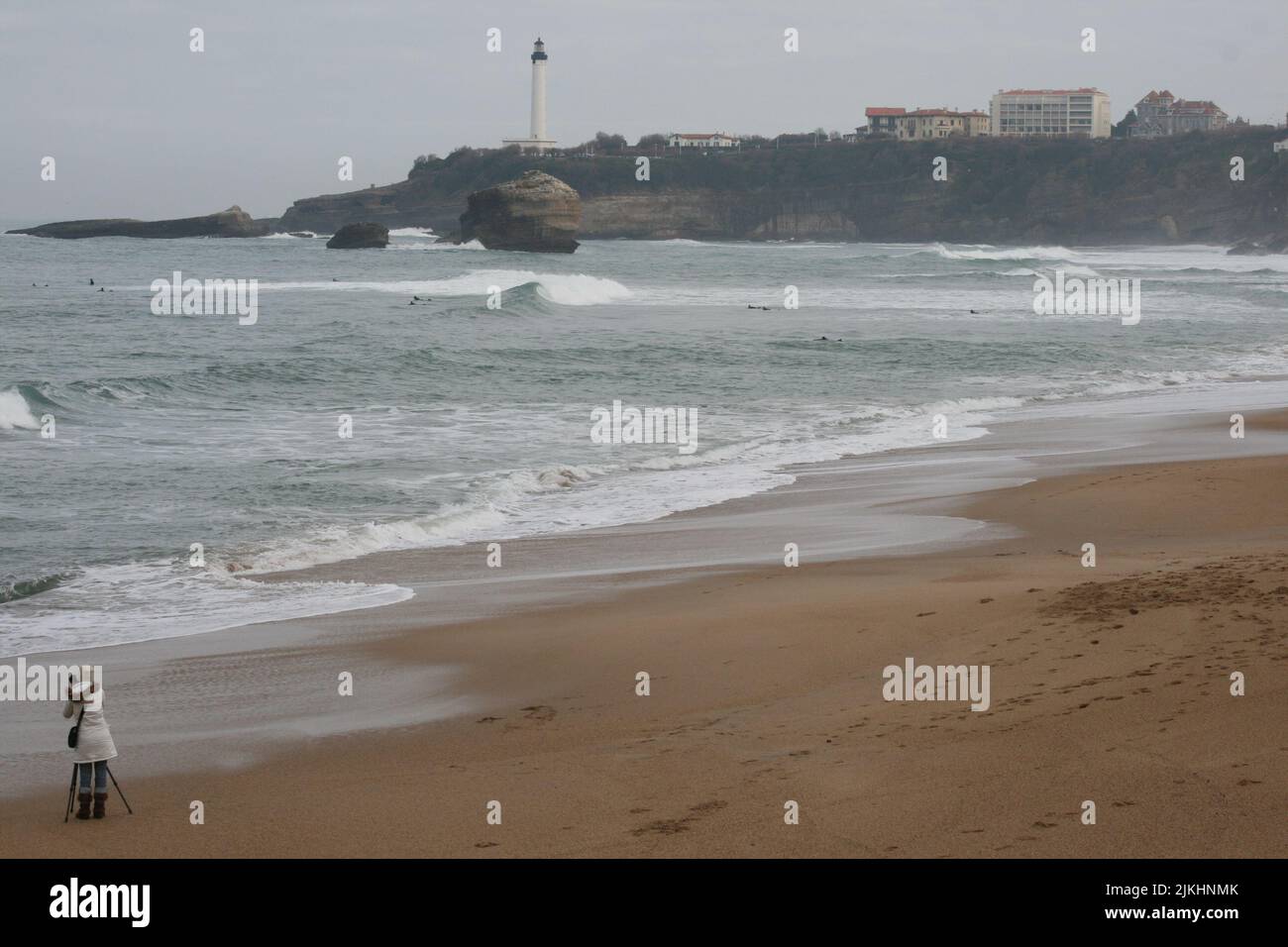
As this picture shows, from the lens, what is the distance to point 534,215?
97.8 m

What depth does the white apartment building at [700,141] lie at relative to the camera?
7308 inches

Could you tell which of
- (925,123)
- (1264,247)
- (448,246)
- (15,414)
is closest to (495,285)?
(15,414)

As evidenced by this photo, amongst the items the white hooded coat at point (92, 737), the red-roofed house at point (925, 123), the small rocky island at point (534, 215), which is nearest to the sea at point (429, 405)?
the white hooded coat at point (92, 737)

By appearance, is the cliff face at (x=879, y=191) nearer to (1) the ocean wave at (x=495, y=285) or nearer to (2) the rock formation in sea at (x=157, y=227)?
(2) the rock formation in sea at (x=157, y=227)

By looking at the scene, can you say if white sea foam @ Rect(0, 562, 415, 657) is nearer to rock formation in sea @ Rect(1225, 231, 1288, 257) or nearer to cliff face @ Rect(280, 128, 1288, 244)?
rock formation in sea @ Rect(1225, 231, 1288, 257)

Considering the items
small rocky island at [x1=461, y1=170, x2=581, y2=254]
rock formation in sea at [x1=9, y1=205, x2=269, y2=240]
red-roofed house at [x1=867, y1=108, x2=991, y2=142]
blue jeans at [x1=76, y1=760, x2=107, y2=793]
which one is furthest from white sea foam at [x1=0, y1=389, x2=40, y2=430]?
red-roofed house at [x1=867, y1=108, x2=991, y2=142]

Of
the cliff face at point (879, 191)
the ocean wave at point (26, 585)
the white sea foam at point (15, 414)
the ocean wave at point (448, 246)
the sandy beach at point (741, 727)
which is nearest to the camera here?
the sandy beach at point (741, 727)

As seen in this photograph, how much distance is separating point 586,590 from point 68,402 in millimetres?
14091

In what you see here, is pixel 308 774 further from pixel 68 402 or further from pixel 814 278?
pixel 814 278

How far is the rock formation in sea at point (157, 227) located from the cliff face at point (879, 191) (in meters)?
21.6

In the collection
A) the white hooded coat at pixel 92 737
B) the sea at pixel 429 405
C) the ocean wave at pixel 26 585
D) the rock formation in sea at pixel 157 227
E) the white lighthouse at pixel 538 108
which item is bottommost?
the ocean wave at pixel 26 585

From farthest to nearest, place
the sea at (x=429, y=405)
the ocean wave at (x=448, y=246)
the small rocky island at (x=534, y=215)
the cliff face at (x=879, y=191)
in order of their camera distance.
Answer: the cliff face at (x=879, y=191)
the ocean wave at (x=448, y=246)
the small rocky island at (x=534, y=215)
the sea at (x=429, y=405)

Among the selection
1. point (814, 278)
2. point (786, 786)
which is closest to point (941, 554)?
point (786, 786)

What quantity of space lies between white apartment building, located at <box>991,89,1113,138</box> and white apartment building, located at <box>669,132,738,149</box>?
39336 mm
